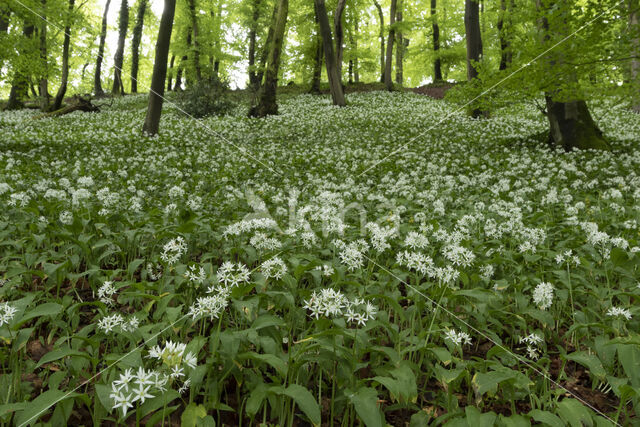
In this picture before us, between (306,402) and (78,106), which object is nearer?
(306,402)

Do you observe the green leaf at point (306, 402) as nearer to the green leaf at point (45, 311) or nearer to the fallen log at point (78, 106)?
the green leaf at point (45, 311)

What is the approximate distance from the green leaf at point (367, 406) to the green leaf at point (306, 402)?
0.19m

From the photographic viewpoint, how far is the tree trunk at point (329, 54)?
1900 cm

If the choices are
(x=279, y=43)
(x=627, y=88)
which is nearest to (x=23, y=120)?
(x=279, y=43)

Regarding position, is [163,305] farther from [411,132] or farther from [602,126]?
[602,126]

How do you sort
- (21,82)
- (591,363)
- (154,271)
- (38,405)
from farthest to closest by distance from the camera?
(21,82) → (154,271) → (591,363) → (38,405)

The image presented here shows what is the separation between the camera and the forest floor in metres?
2.02

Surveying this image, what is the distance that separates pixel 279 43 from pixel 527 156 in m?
11.7

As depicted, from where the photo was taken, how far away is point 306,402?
174 cm

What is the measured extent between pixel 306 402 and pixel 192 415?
0.51 meters

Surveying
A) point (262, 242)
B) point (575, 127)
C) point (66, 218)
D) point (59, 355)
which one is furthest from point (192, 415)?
point (575, 127)

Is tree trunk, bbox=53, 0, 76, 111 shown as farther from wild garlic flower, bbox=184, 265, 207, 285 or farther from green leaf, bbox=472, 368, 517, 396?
green leaf, bbox=472, 368, 517, 396

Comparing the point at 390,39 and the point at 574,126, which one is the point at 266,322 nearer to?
the point at 574,126

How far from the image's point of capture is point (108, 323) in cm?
239
